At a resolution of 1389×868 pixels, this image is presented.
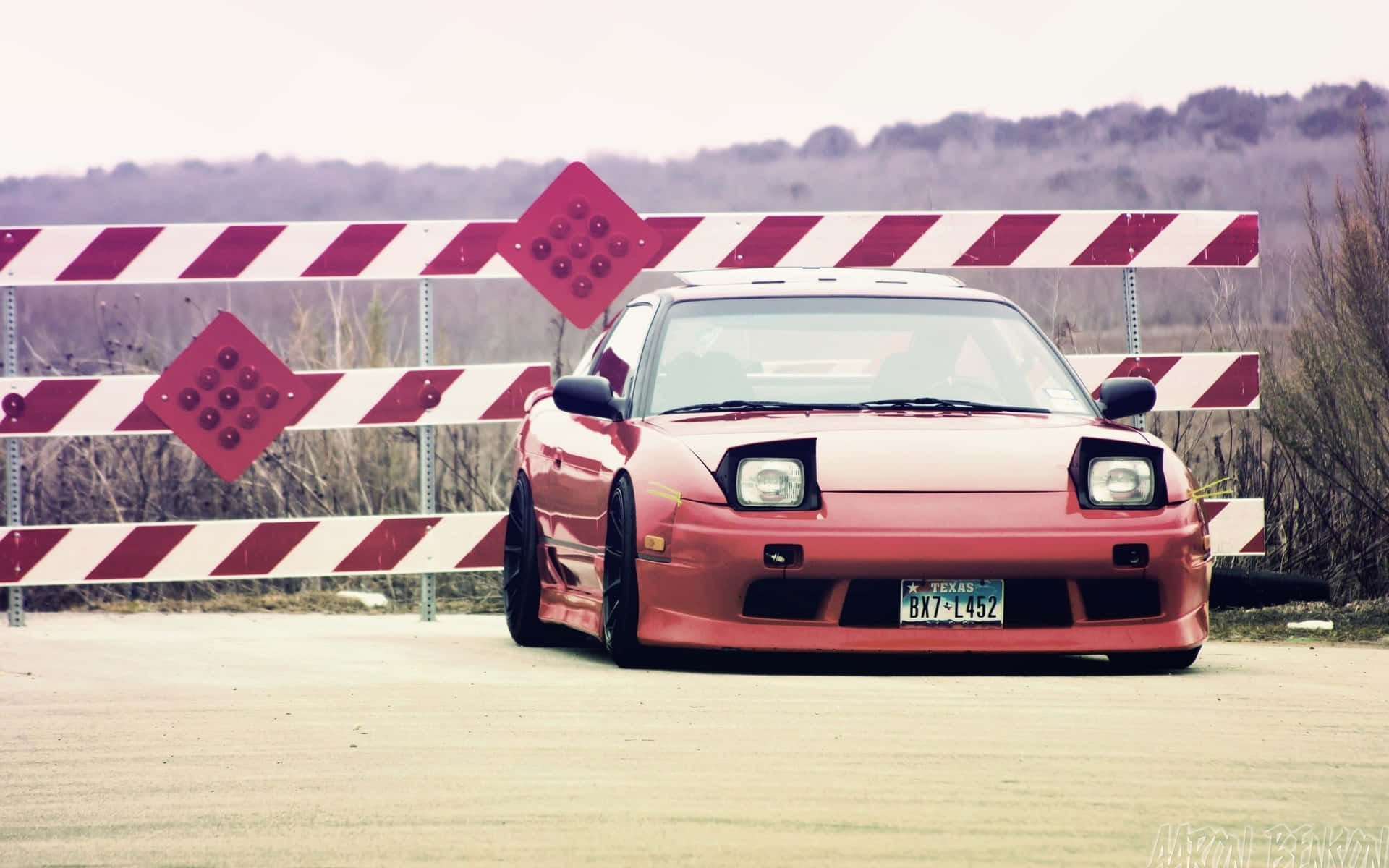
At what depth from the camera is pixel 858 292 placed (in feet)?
29.1

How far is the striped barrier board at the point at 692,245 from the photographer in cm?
1160

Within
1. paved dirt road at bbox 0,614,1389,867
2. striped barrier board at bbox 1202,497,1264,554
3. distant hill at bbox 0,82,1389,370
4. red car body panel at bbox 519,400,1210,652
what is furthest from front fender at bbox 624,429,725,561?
distant hill at bbox 0,82,1389,370

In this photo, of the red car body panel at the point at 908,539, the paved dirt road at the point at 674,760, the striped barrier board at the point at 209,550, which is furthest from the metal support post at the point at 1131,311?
the red car body panel at the point at 908,539

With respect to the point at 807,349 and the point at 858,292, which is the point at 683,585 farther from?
the point at 807,349

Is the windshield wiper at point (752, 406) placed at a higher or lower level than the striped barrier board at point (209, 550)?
higher

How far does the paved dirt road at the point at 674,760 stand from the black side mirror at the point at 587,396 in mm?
1029

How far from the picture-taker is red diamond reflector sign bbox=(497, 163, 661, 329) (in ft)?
38.5

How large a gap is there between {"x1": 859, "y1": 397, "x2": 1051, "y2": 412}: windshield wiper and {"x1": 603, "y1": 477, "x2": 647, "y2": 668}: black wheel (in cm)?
106

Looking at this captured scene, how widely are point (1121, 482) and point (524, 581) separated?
3137 mm

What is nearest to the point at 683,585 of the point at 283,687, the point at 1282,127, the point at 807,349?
the point at 283,687

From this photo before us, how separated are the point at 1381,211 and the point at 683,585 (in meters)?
6.56

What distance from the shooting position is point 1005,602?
7.35 metres

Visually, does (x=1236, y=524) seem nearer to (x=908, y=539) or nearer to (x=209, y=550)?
(x=908, y=539)

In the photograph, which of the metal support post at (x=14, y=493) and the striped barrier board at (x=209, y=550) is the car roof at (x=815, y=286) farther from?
the metal support post at (x=14, y=493)
